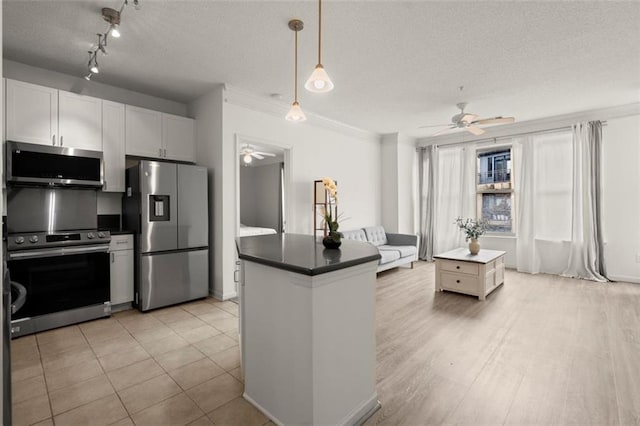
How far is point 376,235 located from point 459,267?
215cm

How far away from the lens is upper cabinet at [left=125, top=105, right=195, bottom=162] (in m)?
3.99

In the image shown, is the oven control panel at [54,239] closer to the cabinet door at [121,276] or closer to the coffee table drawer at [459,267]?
the cabinet door at [121,276]

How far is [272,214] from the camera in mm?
8461

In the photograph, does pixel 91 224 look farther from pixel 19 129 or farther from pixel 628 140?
pixel 628 140

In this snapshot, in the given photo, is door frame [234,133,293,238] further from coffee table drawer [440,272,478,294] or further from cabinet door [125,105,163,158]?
coffee table drawer [440,272,478,294]

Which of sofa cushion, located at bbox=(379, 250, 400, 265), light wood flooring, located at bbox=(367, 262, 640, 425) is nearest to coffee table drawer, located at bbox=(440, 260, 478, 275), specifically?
light wood flooring, located at bbox=(367, 262, 640, 425)

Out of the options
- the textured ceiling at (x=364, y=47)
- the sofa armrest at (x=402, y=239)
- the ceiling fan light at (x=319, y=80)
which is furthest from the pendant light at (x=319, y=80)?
the sofa armrest at (x=402, y=239)

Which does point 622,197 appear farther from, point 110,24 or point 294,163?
point 110,24

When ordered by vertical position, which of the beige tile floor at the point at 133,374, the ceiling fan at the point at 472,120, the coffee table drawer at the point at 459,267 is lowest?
the beige tile floor at the point at 133,374

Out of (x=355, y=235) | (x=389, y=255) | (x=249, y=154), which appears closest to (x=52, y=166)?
(x=249, y=154)

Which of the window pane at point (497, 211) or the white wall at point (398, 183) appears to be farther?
the white wall at point (398, 183)

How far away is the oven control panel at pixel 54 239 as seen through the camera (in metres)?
3.04

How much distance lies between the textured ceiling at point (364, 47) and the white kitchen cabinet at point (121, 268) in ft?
6.35

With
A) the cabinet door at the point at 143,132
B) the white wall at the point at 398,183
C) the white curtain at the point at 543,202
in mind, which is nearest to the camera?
the cabinet door at the point at 143,132
